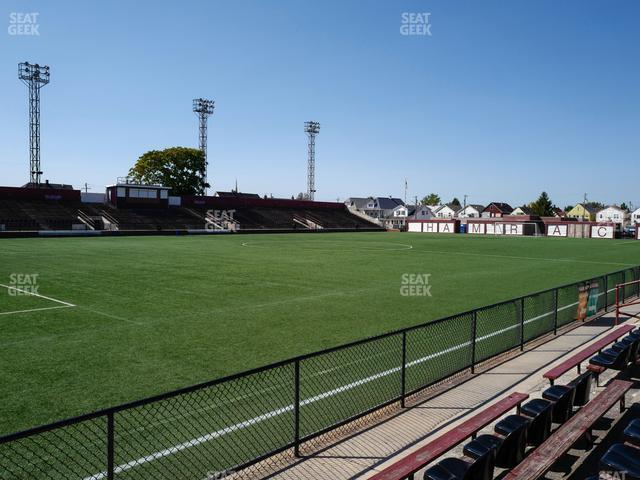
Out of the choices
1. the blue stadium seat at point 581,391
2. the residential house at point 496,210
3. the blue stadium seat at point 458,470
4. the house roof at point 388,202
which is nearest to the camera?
the blue stadium seat at point 458,470

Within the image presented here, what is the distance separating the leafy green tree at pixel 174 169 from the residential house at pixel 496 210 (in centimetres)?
8913

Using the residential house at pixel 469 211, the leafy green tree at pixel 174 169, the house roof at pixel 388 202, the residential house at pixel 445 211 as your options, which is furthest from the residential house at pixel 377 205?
the leafy green tree at pixel 174 169

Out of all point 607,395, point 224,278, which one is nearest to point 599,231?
point 224,278

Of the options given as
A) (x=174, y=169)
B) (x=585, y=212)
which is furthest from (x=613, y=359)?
(x=585, y=212)

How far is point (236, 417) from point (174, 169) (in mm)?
85843

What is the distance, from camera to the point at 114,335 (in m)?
11.4

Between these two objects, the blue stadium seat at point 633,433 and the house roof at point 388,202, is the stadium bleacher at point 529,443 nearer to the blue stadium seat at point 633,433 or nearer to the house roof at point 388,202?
the blue stadium seat at point 633,433

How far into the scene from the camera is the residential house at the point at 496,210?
141750mm

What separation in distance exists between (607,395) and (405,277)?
49.6ft

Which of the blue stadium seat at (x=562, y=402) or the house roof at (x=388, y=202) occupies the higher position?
the house roof at (x=388, y=202)

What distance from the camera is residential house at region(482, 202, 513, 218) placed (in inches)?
5581

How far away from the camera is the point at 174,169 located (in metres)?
87.6

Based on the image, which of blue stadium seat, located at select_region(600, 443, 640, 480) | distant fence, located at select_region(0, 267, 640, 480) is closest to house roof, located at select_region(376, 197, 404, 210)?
distant fence, located at select_region(0, 267, 640, 480)

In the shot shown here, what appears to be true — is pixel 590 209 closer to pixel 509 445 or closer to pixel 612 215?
pixel 612 215
